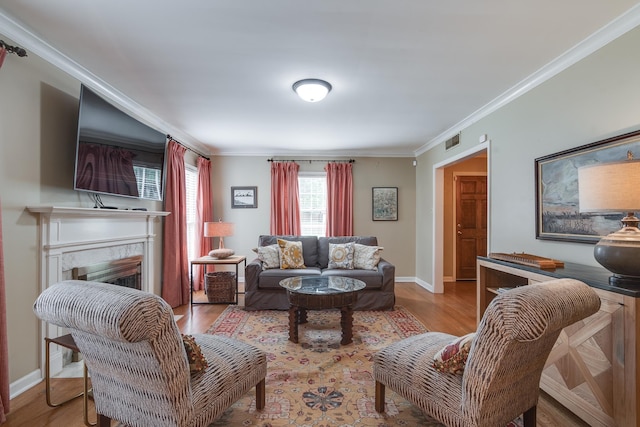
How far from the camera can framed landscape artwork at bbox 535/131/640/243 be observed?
6.51ft

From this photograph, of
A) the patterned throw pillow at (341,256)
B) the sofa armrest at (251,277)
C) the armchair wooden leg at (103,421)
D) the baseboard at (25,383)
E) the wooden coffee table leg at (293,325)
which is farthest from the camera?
the patterned throw pillow at (341,256)

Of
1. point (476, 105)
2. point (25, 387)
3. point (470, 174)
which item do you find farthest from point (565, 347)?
point (470, 174)

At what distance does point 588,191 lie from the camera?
65.2 inches

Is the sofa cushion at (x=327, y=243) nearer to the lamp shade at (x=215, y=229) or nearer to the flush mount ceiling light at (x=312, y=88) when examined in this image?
the lamp shade at (x=215, y=229)

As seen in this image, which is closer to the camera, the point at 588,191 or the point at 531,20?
the point at 588,191

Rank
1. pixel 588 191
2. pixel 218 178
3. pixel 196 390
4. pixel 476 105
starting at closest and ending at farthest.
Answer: pixel 196 390
pixel 588 191
pixel 476 105
pixel 218 178

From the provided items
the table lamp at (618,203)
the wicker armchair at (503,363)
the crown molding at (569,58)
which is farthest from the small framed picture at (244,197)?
the table lamp at (618,203)

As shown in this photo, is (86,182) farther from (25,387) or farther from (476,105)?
(476,105)

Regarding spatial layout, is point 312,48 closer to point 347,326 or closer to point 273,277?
point 347,326

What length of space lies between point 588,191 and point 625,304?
59cm

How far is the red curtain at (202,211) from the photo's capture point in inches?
193

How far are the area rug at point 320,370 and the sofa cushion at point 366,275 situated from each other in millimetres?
346

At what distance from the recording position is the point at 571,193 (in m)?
2.33

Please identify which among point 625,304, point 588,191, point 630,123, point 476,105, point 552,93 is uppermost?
point 476,105
